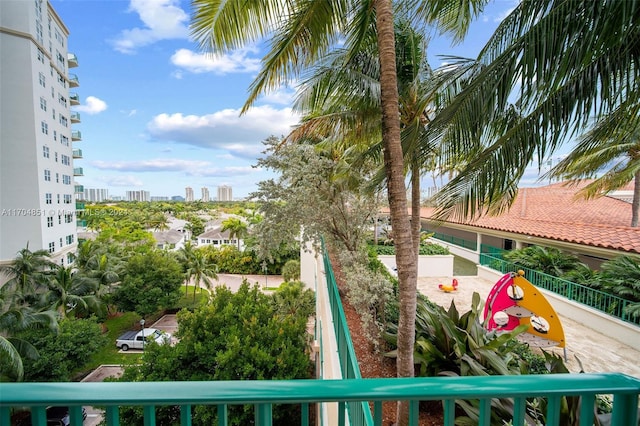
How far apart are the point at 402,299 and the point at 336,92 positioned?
450cm

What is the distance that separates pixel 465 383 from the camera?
1.15m

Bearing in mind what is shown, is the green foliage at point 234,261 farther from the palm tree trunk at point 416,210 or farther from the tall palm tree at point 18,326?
the palm tree trunk at point 416,210

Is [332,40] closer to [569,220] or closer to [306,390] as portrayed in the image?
[306,390]

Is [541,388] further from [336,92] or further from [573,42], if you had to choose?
[336,92]

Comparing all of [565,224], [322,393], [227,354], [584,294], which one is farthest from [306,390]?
[565,224]

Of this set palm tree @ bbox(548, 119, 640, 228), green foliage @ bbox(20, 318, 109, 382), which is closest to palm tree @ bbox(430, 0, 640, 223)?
palm tree @ bbox(548, 119, 640, 228)

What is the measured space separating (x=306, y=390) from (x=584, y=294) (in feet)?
36.2

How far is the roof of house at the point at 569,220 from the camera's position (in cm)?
918

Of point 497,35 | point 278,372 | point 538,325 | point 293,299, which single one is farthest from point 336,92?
point 293,299

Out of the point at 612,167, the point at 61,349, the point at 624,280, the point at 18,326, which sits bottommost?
the point at 61,349

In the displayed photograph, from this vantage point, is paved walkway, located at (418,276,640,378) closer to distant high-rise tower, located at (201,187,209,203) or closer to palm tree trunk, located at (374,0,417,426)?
palm tree trunk, located at (374,0,417,426)

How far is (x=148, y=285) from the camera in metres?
24.9

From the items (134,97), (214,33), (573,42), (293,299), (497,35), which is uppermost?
(134,97)

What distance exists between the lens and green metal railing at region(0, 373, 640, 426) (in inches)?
42.3
